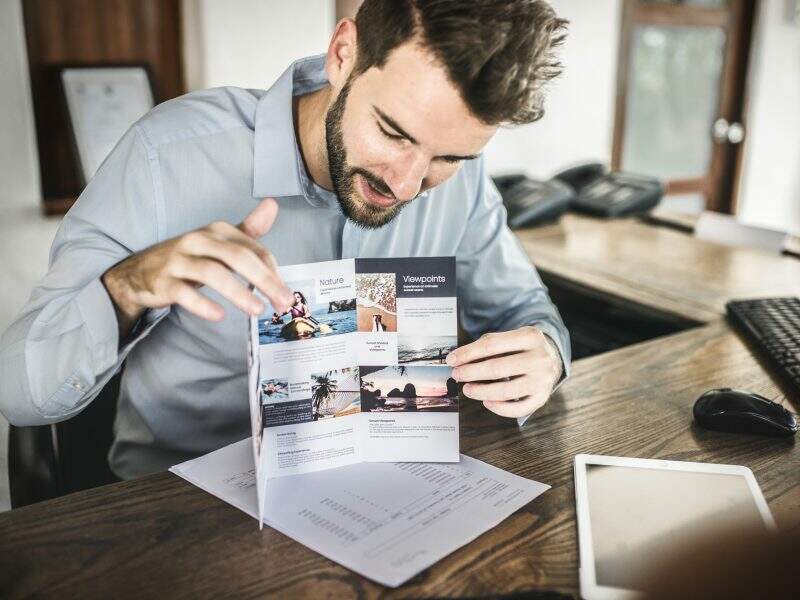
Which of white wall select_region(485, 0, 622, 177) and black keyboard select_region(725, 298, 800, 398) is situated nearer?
black keyboard select_region(725, 298, 800, 398)

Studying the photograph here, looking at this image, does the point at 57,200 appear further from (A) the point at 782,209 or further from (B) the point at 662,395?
(A) the point at 782,209

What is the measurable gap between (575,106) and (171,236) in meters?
2.47

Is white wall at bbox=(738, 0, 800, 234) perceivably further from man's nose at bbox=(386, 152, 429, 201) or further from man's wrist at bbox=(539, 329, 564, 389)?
man's nose at bbox=(386, 152, 429, 201)

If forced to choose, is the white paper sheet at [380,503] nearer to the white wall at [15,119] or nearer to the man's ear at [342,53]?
the man's ear at [342,53]

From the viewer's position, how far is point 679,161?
397cm

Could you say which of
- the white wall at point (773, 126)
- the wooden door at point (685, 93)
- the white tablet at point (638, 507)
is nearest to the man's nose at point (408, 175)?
the white tablet at point (638, 507)

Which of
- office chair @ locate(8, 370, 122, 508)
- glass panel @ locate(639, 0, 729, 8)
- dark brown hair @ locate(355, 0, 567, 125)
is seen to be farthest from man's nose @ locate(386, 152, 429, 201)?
glass panel @ locate(639, 0, 729, 8)

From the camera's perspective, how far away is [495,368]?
0.99 metres

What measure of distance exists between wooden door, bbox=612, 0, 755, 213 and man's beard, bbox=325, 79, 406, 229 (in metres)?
2.62

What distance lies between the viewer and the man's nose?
103cm

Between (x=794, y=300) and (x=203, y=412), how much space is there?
1.26m

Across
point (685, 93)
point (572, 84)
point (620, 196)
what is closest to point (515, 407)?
point (620, 196)

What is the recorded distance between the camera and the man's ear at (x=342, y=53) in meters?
1.06

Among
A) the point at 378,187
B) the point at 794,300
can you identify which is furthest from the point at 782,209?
the point at 378,187
